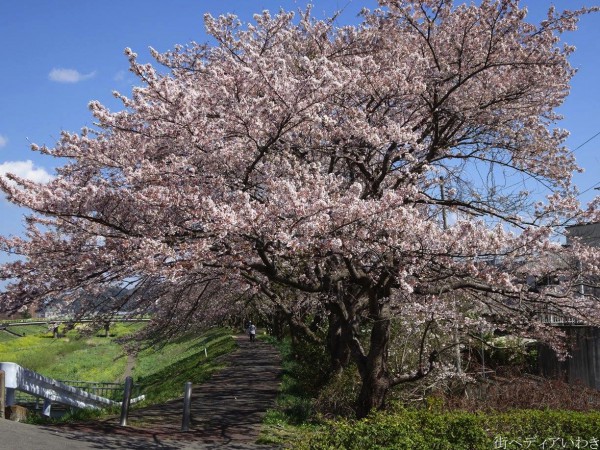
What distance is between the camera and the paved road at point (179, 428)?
404 inches

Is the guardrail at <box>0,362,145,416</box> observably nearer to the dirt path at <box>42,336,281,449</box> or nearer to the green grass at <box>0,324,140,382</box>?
the dirt path at <box>42,336,281,449</box>

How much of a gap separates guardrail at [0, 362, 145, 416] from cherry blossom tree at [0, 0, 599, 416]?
2.77 metres

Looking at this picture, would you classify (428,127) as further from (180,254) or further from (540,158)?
(180,254)

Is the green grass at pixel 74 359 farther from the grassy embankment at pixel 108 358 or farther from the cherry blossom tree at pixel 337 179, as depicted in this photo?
the cherry blossom tree at pixel 337 179

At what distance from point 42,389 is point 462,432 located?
1084cm

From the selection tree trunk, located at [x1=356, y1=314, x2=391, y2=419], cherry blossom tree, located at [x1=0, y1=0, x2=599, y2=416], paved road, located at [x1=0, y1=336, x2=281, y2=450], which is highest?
cherry blossom tree, located at [x1=0, y1=0, x2=599, y2=416]

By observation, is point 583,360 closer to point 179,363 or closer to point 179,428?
point 179,428

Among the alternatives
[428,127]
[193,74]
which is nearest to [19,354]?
[193,74]

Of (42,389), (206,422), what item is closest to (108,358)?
(42,389)

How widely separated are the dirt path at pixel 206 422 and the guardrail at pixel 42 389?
194 centimetres

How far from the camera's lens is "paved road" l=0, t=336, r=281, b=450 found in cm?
1027

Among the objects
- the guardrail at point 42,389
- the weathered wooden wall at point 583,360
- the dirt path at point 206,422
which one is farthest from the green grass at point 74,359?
the weathered wooden wall at point 583,360

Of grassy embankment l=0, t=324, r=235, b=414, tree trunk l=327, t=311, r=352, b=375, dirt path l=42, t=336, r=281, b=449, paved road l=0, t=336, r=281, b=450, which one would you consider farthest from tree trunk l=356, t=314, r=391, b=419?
grassy embankment l=0, t=324, r=235, b=414

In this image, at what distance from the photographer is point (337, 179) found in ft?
35.8
